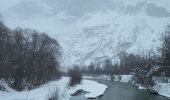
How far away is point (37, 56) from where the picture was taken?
221 ft

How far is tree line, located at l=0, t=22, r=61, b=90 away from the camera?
54562 millimetres

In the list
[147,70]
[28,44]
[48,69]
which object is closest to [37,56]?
[28,44]

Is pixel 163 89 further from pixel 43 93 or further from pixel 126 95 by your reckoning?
pixel 43 93

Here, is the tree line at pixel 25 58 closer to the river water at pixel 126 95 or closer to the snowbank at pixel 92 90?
the snowbank at pixel 92 90

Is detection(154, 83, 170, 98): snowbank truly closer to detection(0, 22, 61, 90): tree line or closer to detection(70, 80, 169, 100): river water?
detection(70, 80, 169, 100): river water

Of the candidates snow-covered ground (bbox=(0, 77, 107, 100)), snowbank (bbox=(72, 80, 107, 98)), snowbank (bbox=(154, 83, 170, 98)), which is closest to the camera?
snow-covered ground (bbox=(0, 77, 107, 100))

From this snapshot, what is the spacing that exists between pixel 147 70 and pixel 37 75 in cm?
2668

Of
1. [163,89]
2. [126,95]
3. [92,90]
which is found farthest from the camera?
[92,90]

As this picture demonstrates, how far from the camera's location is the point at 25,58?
6019cm

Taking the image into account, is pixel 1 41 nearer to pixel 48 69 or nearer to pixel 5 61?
pixel 5 61

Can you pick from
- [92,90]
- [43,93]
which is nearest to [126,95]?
[92,90]

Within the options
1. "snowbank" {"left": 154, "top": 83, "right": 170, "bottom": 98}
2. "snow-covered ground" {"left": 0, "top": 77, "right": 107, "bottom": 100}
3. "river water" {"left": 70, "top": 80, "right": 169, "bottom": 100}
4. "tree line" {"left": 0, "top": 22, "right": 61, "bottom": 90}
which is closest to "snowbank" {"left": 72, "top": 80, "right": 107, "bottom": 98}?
"snow-covered ground" {"left": 0, "top": 77, "right": 107, "bottom": 100}

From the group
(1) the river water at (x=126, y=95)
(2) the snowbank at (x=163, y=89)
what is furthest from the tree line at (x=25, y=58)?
(2) the snowbank at (x=163, y=89)

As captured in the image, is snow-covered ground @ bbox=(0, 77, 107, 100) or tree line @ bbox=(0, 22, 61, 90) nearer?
snow-covered ground @ bbox=(0, 77, 107, 100)
